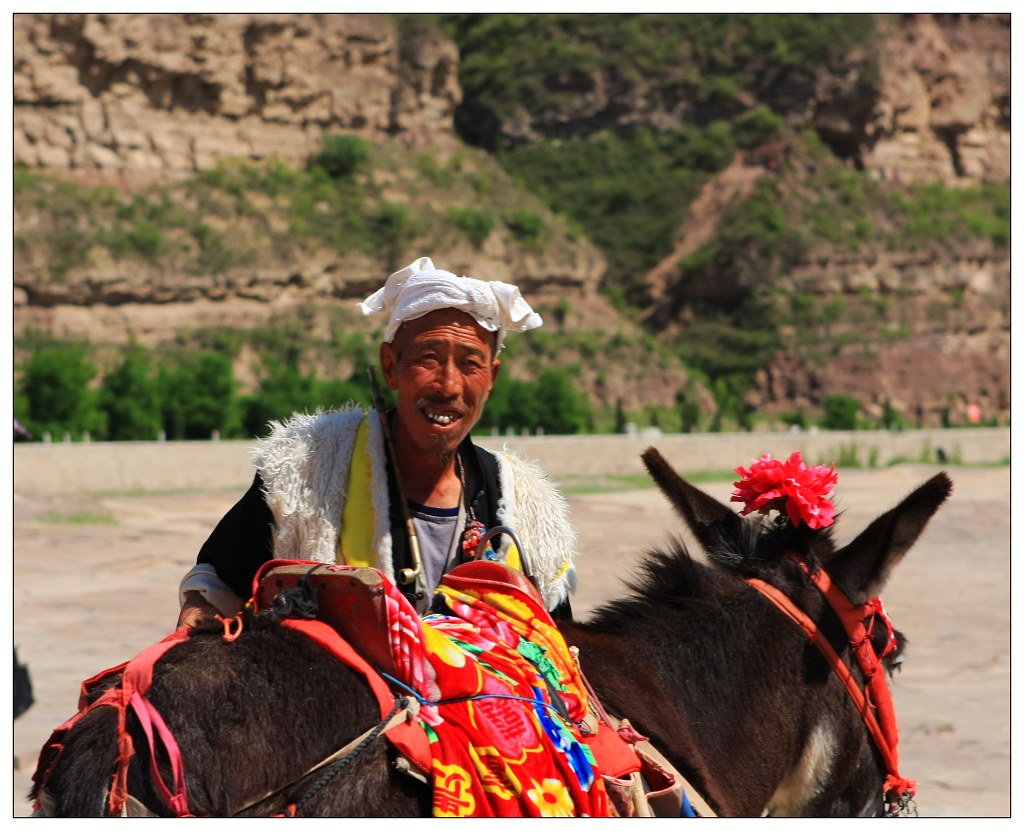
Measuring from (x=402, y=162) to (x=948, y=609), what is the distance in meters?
47.4

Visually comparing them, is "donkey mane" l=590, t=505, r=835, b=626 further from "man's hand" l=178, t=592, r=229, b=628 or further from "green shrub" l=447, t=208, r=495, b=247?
"green shrub" l=447, t=208, r=495, b=247

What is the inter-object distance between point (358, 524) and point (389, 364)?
14.8 inches

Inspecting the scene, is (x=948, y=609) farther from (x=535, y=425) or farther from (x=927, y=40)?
(x=927, y=40)

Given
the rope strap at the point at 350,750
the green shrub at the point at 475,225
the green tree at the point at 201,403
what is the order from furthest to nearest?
the green shrub at the point at 475,225
the green tree at the point at 201,403
the rope strap at the point at 350,750

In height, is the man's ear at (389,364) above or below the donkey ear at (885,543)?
above

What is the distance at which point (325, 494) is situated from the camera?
9.20ft

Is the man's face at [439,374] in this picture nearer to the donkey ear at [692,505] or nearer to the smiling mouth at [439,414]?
the smiling mouth at [439,414]

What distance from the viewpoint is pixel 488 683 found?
245 centimetres

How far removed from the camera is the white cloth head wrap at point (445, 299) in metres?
2.79

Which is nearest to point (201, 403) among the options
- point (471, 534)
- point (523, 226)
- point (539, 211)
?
point (523, 226)

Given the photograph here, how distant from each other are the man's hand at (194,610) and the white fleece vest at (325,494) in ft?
0.60

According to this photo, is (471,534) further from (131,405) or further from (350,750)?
(131,405)

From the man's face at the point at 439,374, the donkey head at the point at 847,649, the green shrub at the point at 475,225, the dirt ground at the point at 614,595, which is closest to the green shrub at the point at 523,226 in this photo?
the green shrub at the point at 475,225

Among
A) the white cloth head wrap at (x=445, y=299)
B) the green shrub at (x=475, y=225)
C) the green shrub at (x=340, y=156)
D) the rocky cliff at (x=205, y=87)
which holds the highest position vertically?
the rocky cliff at (x=205, y=87)
